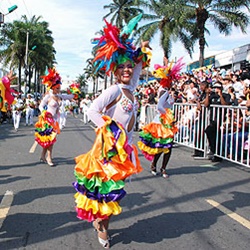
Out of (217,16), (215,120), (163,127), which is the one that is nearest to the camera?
(163,127)

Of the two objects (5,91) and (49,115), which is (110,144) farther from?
(49,115)

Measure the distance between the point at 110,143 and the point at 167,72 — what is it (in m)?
3.69

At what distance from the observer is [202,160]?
866 cm

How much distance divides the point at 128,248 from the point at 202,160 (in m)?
5.59

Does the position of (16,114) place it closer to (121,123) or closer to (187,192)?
(187,192)

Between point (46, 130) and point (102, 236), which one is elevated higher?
point (46, 130)

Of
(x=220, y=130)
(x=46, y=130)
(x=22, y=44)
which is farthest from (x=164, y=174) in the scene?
(x=22, y=44)

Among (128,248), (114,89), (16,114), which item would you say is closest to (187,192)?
(128,248)

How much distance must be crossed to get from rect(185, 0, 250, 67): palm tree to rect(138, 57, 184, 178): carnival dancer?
15.7 m

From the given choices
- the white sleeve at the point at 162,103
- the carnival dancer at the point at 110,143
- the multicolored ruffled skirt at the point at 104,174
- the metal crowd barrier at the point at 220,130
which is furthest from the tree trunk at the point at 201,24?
the multicolored ruffled skirt at the point at 104,174

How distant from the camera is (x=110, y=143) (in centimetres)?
334

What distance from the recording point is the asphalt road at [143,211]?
3613 mm

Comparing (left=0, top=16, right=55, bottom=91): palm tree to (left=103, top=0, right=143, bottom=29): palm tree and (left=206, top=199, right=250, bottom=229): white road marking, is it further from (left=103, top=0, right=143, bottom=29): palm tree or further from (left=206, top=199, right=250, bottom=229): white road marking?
(left=206, top=199, right=250, bottom=229): white road marking

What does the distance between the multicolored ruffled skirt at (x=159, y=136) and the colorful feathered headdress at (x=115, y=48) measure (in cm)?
306
